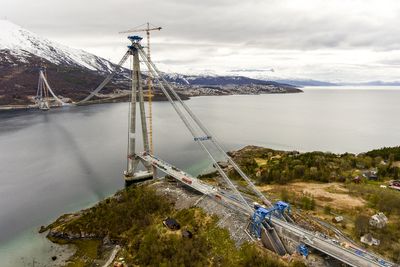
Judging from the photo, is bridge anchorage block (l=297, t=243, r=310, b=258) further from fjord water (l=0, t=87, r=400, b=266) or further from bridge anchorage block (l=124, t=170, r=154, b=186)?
bridge anchorage block (l=124, t=170, r=154, b=186)

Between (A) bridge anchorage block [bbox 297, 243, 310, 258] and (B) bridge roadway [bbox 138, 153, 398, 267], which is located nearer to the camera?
(B) bridge roadway [bbox 138, 153, 398, 267]

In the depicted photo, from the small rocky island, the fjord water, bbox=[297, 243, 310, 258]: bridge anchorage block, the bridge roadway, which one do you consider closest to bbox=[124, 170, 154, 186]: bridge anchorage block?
the fjord water

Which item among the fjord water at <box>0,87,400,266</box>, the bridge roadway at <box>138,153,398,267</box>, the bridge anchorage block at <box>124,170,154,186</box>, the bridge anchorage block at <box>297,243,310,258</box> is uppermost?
the bridge roadway at <box>138,153,398,267</box>

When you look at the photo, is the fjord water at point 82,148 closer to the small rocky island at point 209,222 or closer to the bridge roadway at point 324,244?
the small rocky island at point 209,222

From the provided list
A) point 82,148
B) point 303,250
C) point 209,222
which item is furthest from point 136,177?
point 82,148

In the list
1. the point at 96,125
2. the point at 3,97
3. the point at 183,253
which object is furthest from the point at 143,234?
the point at 3,97

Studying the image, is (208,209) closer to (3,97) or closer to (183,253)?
(183,253)

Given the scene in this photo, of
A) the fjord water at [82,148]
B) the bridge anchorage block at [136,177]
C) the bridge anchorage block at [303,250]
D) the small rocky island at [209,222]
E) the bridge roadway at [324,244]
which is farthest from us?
the bridge anchorage block at [136,177]

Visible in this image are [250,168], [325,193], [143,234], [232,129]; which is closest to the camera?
[143,234]

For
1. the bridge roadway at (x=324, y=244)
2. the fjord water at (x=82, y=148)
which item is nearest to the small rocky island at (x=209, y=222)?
the bridge roadway at (x=324, y=244)
